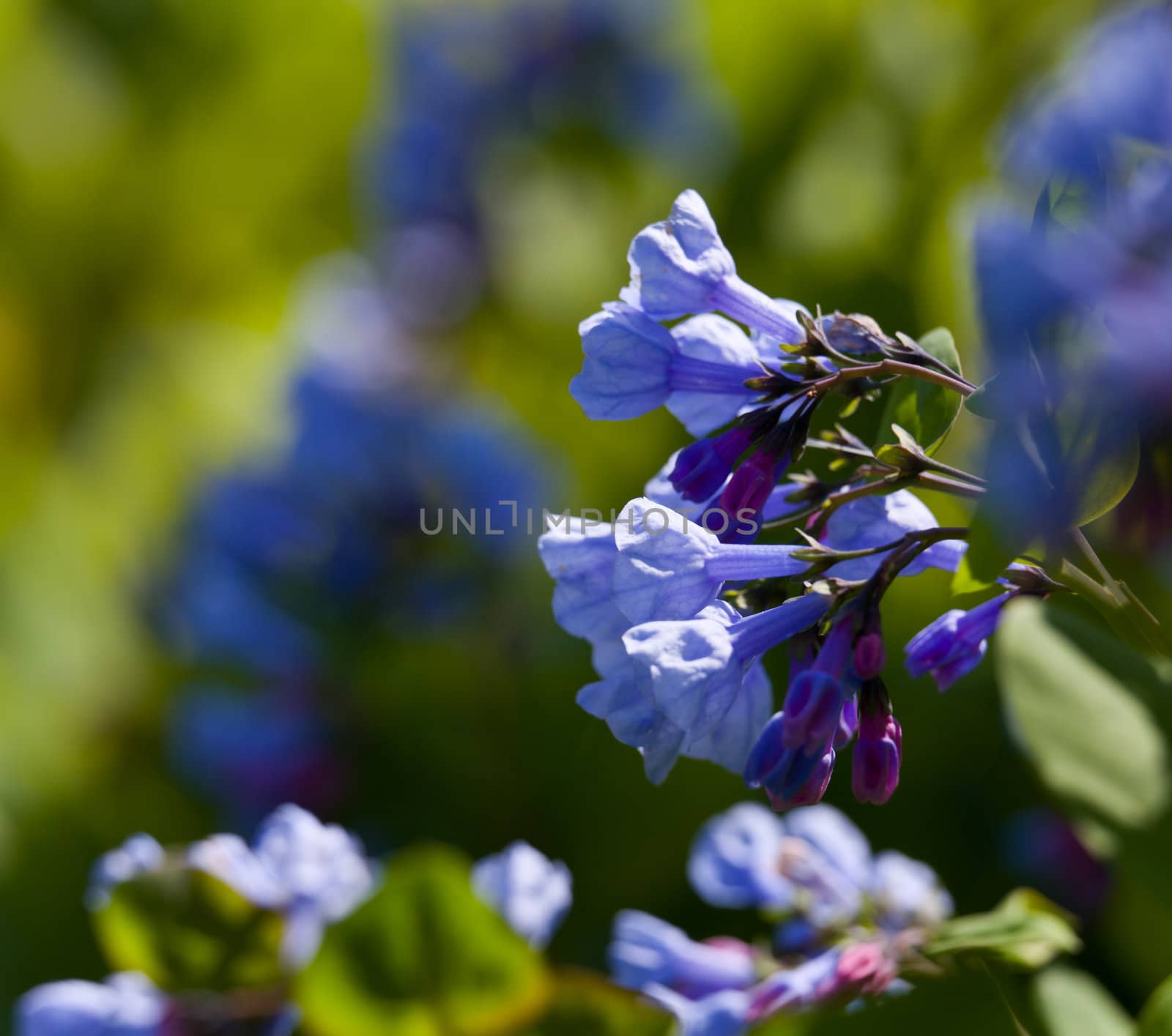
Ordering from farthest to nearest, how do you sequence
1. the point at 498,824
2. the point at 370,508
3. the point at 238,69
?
1. the point at 238,69
2. the point at 370,508
3. the point at 498,824

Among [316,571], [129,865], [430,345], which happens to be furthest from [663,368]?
[430,345]

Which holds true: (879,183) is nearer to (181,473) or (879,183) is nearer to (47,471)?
(181,473)

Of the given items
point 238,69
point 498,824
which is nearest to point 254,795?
point 498,824

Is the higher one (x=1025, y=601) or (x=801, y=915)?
(x=1025, y=601)

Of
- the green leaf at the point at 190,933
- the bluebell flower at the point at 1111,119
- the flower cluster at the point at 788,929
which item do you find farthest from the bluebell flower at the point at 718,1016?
the bluebell flower at the point at 1111,119

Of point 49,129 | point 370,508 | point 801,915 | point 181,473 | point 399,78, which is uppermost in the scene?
point 49,129

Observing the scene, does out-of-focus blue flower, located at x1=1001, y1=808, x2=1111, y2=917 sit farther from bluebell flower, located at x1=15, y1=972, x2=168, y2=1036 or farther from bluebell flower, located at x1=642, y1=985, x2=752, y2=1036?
bluebell flower, located at x1=15, y1=972, x2=168, y2=1036
